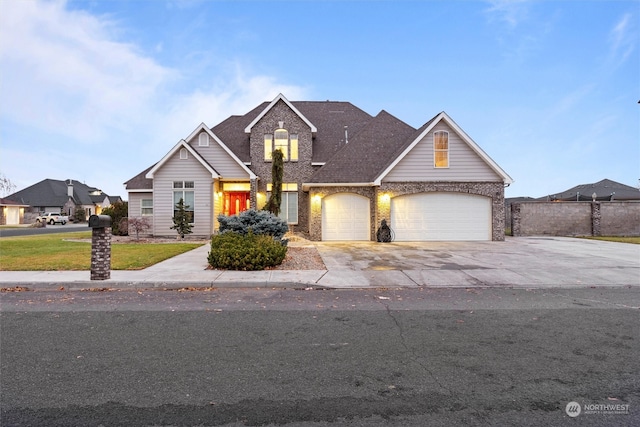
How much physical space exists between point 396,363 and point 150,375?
2.72 m

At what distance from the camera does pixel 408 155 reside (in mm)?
19469

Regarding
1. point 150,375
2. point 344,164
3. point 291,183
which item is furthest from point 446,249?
point 150,375

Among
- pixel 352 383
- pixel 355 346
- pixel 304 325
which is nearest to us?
pixel 352 383

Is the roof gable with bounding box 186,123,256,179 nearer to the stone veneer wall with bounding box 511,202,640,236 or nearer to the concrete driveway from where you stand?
the concrete driveway

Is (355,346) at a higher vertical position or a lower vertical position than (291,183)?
lower

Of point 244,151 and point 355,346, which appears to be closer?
point 355,346

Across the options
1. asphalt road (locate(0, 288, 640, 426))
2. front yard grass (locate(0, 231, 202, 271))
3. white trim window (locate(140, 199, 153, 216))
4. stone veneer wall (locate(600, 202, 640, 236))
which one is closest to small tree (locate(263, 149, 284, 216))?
front yard grass (locate(0, 231, 202, 271))

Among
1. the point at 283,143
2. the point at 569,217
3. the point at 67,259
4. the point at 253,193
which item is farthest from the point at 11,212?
the point at 569,217

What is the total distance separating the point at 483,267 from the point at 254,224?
7792 millimetres

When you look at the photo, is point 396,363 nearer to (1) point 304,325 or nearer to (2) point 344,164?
(1) point 304,325

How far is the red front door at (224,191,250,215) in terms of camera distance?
23.5m

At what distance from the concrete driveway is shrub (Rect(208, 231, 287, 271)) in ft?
5.89

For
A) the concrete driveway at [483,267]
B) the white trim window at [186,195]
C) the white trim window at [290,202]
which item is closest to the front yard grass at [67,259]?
the concrete driveway at [483,267]

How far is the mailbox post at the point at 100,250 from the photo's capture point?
28.1ft
